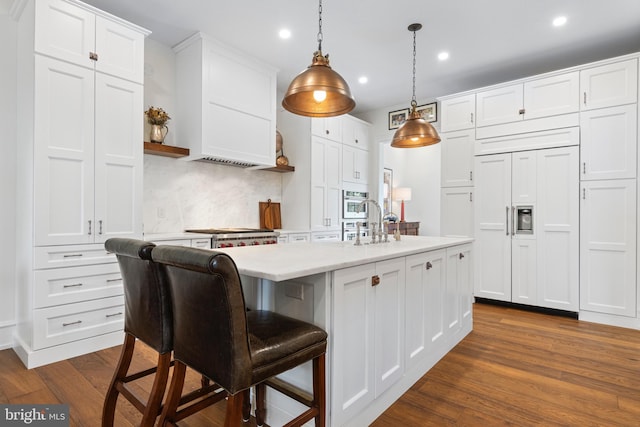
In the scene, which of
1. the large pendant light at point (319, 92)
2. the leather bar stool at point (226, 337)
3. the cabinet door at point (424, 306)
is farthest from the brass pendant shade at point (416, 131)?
the leather bar stool at point (226, 337)

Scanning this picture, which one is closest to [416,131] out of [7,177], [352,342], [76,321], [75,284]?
[352,342]

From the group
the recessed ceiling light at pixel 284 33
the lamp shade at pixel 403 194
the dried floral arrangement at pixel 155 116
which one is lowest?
the lamp shade at pixel 403 194

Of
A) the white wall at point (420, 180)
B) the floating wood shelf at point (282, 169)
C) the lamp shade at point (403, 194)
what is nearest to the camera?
the floating wood shelf at point (282, 169)

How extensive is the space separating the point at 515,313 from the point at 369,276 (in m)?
3.02

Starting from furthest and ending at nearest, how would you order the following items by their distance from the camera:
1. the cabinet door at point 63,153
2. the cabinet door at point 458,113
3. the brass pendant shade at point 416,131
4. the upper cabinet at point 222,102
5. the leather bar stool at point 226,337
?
1. the cabinet door at point 458,113
2. the upper cabinet at point 222,102
3. the brass pendant shade at point 416,131
4. the cabinet door at point 63,153
5. the leather bar stool at point 226,337

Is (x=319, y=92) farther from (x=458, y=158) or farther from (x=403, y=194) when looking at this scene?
(x=403, y=194)

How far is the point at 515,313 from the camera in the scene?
156 inches

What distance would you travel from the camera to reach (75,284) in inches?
105

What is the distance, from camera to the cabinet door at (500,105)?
4090 mm

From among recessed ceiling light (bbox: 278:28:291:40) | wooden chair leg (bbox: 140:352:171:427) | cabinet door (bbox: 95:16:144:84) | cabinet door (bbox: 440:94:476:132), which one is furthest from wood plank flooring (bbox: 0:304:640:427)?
recessed ceiling light (bbox: 278:28:291:40)

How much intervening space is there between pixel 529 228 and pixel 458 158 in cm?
120

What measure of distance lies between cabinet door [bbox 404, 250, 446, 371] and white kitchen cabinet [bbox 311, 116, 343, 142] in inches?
109

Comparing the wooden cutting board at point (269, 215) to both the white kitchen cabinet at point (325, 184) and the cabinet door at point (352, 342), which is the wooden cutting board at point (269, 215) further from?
the cabinet door at point (352, 342)

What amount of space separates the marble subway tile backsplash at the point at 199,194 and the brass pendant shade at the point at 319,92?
2124mm
